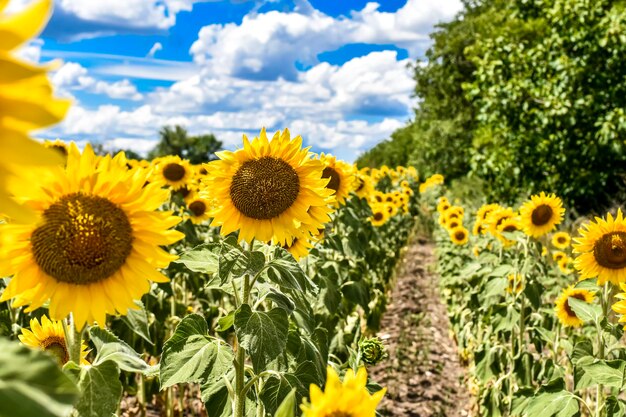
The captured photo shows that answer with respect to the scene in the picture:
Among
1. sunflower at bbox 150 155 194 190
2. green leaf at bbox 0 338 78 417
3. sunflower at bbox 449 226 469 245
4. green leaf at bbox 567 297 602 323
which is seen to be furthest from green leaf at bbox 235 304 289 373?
sunflower at bbox 449 226 469 245

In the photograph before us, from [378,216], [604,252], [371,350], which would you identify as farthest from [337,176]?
[378,216]

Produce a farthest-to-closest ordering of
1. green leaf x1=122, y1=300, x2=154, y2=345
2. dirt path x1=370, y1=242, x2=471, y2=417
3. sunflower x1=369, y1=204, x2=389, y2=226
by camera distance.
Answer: sunflower x1=369, y1=204, x2=389, y2=226 < dirt path x1=370, y1=242, x2=471, y2=417 < green leaf x1=122, y1=300, x2=154, y2=345

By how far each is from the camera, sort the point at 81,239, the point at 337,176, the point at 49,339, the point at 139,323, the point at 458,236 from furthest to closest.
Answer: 1. the point at 458,236
2. the point at 337,176
3. the point at 139,323
4. the point at 49,339
5. the point at 81,239

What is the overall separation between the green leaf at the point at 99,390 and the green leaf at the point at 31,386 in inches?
26.5

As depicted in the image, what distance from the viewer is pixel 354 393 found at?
117cm

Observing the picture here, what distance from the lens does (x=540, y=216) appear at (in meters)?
4.64

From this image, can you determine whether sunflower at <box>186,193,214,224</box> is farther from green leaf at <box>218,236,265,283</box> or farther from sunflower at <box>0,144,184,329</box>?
sunflower at <box>0,144,184,329</box>

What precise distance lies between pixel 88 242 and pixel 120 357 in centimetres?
29

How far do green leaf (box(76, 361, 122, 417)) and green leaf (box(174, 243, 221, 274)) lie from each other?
0.69 metres

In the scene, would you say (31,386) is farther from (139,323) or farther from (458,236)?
(458,236)

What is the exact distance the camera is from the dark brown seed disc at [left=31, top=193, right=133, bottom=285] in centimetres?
136

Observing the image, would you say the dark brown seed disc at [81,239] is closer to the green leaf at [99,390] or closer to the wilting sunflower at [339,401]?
the green leaf at [99,390]

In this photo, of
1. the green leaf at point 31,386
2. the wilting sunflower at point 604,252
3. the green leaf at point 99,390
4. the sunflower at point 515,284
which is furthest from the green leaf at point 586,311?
the green leaf at point 31,386

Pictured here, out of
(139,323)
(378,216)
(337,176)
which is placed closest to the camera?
(139,323)
